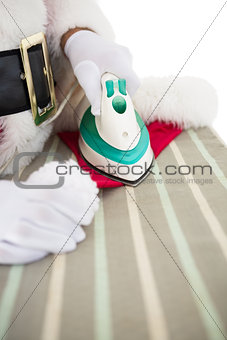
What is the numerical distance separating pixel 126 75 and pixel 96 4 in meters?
A: 0.20

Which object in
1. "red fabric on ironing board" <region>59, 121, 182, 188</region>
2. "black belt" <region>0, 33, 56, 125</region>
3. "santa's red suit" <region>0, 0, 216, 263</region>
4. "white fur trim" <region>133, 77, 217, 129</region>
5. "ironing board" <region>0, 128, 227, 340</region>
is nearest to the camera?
"ironing board" <region>0, 128, 227, 340</region>

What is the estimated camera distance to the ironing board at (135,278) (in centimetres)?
44

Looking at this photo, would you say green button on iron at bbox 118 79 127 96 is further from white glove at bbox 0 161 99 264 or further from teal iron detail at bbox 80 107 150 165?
white glove at bbox 0 161 99 264

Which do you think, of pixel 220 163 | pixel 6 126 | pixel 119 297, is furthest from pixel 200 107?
pixel 119 297

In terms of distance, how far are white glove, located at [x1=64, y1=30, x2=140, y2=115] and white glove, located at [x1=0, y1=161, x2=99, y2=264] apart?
17cm

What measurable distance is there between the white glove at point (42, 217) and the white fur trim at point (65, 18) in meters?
0.30

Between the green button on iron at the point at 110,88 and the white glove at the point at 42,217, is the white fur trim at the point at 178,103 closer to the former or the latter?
the green button on iron at the point at 110,88

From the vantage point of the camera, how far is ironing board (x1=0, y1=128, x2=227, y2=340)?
17.1 inches

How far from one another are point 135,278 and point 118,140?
0.27 meters

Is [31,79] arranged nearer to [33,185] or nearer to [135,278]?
[33,185]

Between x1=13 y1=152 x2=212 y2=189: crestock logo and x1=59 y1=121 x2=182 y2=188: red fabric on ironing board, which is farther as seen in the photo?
x1=59 y1=121 x2=182 y2=188: red fabric on ironing board

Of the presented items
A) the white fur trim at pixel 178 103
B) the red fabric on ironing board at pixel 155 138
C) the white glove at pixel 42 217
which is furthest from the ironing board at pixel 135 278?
the white fur trim at pixel 178 103

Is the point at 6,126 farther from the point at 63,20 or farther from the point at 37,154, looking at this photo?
the point at 63,20

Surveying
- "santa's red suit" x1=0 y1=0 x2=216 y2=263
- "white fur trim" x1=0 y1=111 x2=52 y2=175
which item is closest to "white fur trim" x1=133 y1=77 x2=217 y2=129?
"santa's red suit" x1=0 y1=0 x2=216 y2=263
